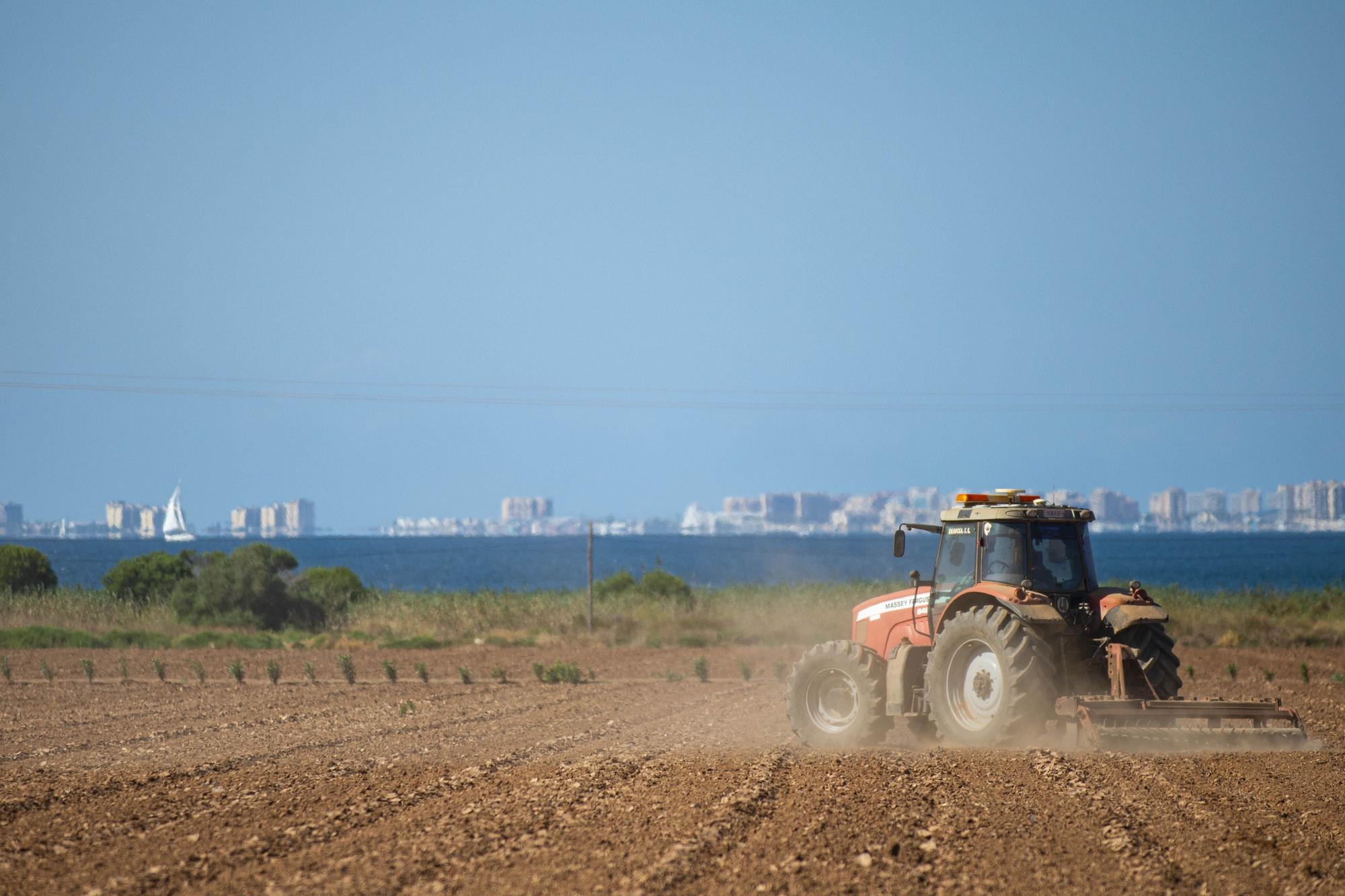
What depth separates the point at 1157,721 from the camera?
35.0ft

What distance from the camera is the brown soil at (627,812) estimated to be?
289 inches

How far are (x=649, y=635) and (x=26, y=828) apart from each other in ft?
81.6

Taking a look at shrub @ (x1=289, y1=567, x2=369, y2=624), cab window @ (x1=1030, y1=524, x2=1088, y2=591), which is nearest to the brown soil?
cab window @ (x1=1030, y1=524, x2=1088, y2=591)

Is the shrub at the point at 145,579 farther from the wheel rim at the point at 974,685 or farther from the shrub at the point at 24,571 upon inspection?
the wheel rim at the point at 974,685

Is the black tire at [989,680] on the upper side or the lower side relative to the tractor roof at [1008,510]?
lower

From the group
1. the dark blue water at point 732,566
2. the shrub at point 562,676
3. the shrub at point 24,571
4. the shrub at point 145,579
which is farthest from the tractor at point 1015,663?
the dark blue water at point 732,566

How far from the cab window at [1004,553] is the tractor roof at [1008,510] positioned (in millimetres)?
134

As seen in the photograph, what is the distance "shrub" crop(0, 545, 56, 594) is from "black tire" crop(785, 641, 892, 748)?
112 ft

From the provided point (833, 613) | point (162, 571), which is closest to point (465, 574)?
point (162, 571)

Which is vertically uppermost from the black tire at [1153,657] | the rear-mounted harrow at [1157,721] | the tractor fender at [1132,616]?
the tractor fender at [1132,616]

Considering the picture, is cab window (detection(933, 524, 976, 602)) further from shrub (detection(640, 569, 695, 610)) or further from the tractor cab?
shrub (detection(640, 569, 695, 610))

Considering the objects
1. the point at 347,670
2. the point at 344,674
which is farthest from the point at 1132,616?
the point at 344,674

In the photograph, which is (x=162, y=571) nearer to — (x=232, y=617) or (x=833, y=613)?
(x=232, y=617)

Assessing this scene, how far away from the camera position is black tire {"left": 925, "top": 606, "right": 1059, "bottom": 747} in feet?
35.8
